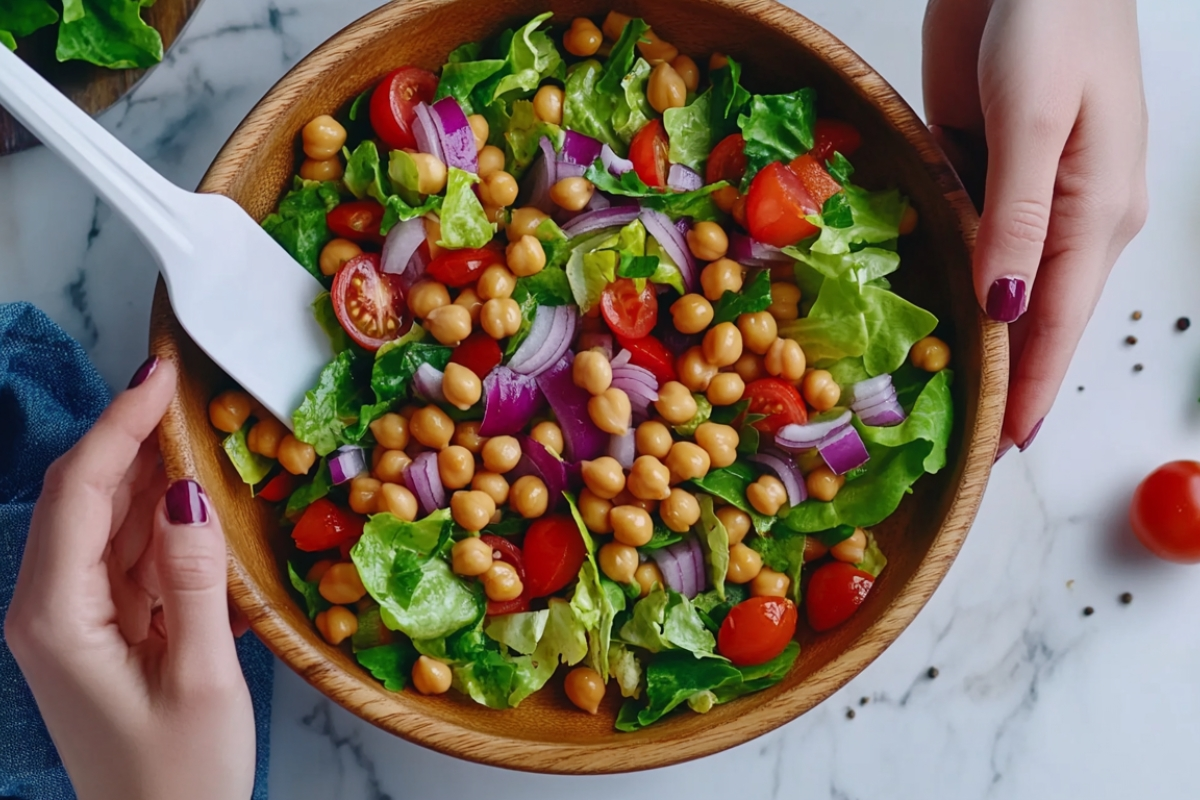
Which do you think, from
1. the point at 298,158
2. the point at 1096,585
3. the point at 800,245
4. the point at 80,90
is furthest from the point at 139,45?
the point at 1096,585

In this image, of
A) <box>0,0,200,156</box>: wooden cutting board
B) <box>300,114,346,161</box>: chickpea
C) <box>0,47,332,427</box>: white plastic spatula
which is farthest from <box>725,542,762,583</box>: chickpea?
<box>0,0,200,156</box>: wooden cutting board

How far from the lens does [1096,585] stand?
103 inches

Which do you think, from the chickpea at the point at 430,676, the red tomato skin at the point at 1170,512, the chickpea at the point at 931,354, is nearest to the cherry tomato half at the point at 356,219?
the chickpea at the point at 430,676

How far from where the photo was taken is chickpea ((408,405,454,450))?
2113 mm

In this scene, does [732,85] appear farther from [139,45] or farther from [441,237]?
[139,45]

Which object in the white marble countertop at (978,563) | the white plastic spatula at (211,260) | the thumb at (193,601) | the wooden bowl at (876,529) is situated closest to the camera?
the thumb at (193,601)

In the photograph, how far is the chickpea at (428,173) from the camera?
2080 millimetres

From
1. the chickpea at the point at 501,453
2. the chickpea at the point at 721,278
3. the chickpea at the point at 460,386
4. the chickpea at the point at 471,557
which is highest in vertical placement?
the chickpea at the point at 721,278

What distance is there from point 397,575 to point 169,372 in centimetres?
58

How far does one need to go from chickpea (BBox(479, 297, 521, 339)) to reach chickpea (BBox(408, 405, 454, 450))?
194 millimetres

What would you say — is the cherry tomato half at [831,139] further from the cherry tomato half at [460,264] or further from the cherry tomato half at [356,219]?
the cherry tomato half at [356,219]

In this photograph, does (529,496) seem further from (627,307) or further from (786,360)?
(786,360)

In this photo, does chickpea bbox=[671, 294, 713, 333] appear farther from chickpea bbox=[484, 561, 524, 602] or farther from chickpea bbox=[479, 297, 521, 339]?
chickpea bbox=[484, 561, 524, 602]

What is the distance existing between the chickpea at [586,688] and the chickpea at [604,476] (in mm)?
363
